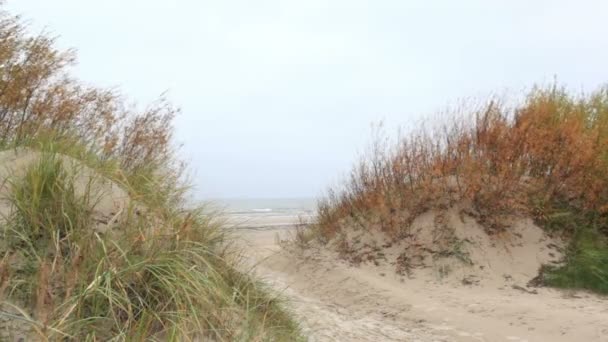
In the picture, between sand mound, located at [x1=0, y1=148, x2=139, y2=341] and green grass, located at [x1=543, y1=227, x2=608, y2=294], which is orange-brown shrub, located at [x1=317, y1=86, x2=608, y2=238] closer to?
green grass, located at [x1=543, y1=227, x2=608, y2=294]

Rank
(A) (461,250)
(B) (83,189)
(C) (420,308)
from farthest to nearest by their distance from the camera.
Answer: (A) (461,250)
(C) (420,308)
(B) (83,189)

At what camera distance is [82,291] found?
3059 mm

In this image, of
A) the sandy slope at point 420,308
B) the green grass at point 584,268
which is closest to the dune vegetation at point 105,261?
the sandy slope at point 420,308

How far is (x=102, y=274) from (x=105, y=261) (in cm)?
13

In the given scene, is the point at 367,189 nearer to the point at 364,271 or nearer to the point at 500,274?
the point at 364,271

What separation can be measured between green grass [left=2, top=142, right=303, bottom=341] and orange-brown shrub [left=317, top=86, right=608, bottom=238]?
21.1 ft

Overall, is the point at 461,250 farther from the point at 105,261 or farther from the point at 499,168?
the point at 105,261

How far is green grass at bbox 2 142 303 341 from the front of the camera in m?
3.04

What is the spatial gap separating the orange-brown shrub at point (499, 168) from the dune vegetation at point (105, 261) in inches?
230

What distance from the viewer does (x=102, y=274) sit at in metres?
3.18

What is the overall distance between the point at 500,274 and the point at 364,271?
2288mm

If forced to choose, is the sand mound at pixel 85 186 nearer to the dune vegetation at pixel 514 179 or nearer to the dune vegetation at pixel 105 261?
the dune vegetation at pixel 105 261

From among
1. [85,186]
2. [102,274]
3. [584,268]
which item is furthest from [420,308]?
[102,274]

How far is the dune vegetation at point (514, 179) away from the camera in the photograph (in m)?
9.12
